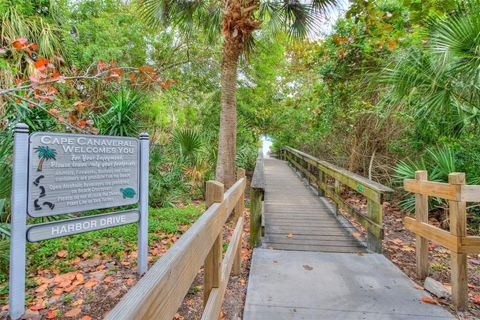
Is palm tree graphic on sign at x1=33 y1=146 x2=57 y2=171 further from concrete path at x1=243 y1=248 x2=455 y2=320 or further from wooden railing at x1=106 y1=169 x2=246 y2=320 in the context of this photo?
concrete path at x1=243 y1=248 x2=455 y2=320

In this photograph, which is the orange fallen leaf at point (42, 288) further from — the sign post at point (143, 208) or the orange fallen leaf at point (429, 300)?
the orange fallen leaf at point (429, 300)

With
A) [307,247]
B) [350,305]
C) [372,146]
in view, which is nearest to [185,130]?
[307,247]

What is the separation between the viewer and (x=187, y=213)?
5082 millimetres

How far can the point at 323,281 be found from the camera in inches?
Answer: 114

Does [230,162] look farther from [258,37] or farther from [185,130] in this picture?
[258,37]

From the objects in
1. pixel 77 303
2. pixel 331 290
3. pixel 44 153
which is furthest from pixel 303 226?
pixel 44 153

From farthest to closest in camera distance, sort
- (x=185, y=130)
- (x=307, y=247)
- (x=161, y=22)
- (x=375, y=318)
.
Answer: (x=185, y=130), (x=161, y=22), (x=307, y=247), (x=375, y=318)

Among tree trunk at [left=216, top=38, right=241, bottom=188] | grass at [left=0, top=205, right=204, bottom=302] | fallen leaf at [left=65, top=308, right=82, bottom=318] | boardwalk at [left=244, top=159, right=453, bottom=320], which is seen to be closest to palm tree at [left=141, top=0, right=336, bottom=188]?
tree trunk at [left=216, top=38, right=241, bottom=188]

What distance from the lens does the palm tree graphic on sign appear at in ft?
6.23

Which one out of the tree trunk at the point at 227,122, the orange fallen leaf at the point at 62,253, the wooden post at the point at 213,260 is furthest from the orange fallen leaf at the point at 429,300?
the orange fallen leaf at the point at 62,253

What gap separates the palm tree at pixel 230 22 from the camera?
197 inches

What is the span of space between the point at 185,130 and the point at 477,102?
230 inches

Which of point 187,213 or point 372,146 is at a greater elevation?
point 372,146

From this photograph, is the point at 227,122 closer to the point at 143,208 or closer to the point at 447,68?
the point at 143,208
